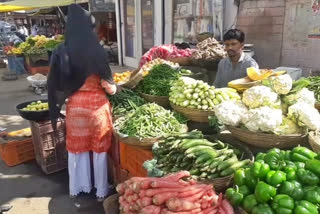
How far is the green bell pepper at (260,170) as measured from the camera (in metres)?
1.76

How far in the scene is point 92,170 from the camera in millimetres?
3805

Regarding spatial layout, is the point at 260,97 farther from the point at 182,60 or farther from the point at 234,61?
the point at 182,60

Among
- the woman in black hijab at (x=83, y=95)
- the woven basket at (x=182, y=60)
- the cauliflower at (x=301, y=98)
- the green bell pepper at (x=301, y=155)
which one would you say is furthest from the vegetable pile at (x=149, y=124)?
the woven basket at (x=182, y=60)

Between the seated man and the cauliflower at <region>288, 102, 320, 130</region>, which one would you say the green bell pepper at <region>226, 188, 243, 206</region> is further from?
the seated man

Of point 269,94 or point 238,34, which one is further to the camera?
point 238,34

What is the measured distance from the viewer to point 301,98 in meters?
2.54

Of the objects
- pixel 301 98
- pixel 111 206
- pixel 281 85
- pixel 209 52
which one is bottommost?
pixel 111 206

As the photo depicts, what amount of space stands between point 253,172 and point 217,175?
356mm

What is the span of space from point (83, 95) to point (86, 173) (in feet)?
3.31

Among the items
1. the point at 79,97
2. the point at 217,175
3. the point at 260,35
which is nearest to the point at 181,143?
the point at 217,175

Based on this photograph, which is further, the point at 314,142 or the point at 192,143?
the point at 192,143

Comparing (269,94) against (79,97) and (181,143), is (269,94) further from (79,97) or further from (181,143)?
(79,97)

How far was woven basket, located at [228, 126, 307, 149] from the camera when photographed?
226 centimetres

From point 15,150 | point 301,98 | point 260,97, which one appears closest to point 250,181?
point 260,97
